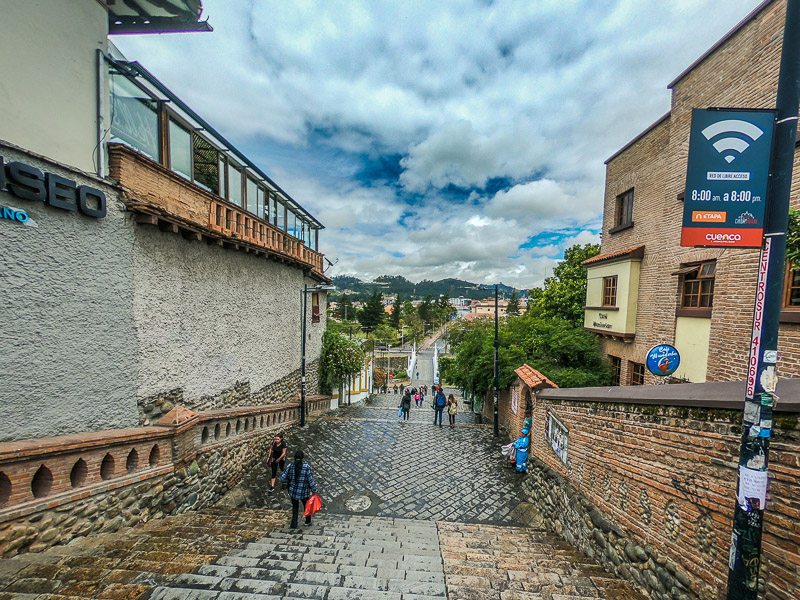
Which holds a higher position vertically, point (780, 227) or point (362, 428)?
point (780, 227)

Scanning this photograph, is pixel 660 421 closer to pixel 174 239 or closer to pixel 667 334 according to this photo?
pixel 667 334

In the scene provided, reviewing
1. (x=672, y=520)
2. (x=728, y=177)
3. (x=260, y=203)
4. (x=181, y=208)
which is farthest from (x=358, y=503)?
(x=260, y=203)

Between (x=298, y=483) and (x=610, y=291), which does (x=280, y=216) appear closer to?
(x=298, y=483)

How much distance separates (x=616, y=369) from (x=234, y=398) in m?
12.5

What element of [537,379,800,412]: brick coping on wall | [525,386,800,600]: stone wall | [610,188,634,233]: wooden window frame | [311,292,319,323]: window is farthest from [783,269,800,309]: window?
[311,292,319,323]: window

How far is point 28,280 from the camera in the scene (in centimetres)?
442

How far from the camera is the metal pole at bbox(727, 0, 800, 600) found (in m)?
2.29

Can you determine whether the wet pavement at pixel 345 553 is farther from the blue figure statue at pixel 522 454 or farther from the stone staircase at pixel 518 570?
the blue figure statue at pixel 522 454

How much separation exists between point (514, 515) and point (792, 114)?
7.16 meters

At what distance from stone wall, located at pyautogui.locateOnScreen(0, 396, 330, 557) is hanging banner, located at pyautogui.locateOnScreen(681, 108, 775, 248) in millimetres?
6900

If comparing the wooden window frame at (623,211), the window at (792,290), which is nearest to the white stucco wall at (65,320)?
the window at (792,290)

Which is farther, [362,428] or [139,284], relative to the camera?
[362,428]

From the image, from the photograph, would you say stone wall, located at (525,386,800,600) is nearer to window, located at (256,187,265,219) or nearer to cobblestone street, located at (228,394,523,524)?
cobblestone street, located at (228,394,523,524)

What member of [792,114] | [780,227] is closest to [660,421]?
[780,227]
